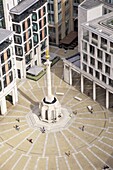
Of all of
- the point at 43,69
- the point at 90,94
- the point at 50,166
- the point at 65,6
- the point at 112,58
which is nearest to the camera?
the point at 50,166

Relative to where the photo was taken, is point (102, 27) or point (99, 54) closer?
point (99, 54)

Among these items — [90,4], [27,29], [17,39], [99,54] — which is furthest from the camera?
[90,4]

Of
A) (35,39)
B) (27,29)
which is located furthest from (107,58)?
(35,39)

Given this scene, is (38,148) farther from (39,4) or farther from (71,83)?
(39,4)

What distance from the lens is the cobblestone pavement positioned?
101000mm

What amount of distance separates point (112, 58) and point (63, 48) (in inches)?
1631

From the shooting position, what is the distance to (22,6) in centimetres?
12662

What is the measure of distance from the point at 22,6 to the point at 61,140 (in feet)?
138

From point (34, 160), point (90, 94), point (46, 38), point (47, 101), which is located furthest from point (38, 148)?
point (46, 38)

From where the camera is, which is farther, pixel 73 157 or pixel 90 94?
pixel 90 94

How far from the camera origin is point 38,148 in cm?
10575

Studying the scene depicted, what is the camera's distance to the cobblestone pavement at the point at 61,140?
101m

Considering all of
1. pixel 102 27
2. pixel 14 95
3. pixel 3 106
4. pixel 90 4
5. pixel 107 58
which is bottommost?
pixel 3 106

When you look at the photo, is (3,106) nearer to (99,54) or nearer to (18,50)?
(18,50)
